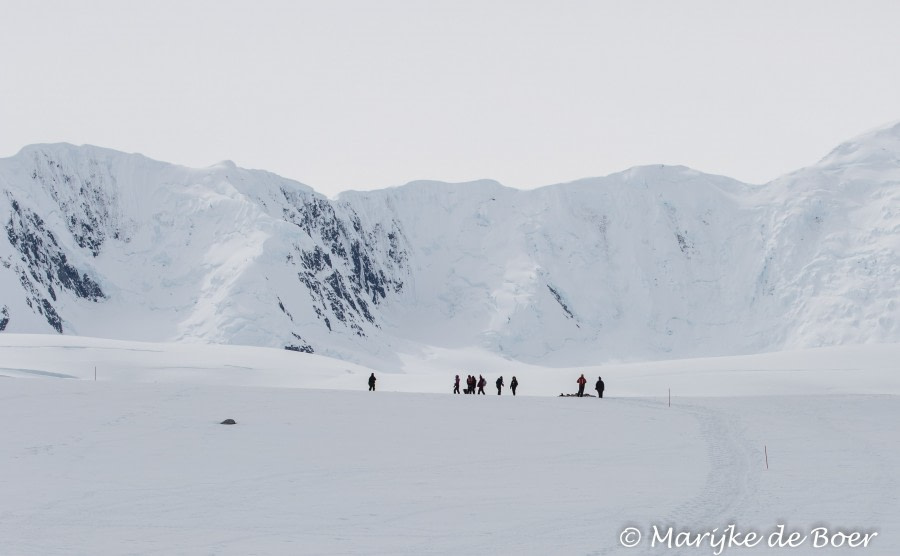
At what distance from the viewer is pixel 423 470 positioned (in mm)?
23875

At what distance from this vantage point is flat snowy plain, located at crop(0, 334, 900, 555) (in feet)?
55.1

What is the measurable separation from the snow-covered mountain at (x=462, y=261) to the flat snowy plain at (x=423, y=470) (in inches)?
4290

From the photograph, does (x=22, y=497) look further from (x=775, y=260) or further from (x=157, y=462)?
(x=775, y=260)

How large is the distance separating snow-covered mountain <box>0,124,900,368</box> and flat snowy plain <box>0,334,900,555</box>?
109m

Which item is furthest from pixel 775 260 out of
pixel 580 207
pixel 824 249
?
pixel 580 207

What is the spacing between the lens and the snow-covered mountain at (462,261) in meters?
156

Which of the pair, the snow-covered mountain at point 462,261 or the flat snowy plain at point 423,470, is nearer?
the flat snowy plain at point 423,470

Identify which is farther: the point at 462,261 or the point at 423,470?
the point at 462,261

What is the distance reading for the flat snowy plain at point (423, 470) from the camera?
16797 mm

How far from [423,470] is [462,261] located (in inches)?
6459

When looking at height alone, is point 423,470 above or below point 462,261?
below

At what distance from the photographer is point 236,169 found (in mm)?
184125

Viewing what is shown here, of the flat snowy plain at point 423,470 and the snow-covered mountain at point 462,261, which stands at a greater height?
the snow-covered mountain at point 462,261

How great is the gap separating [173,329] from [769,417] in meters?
124
